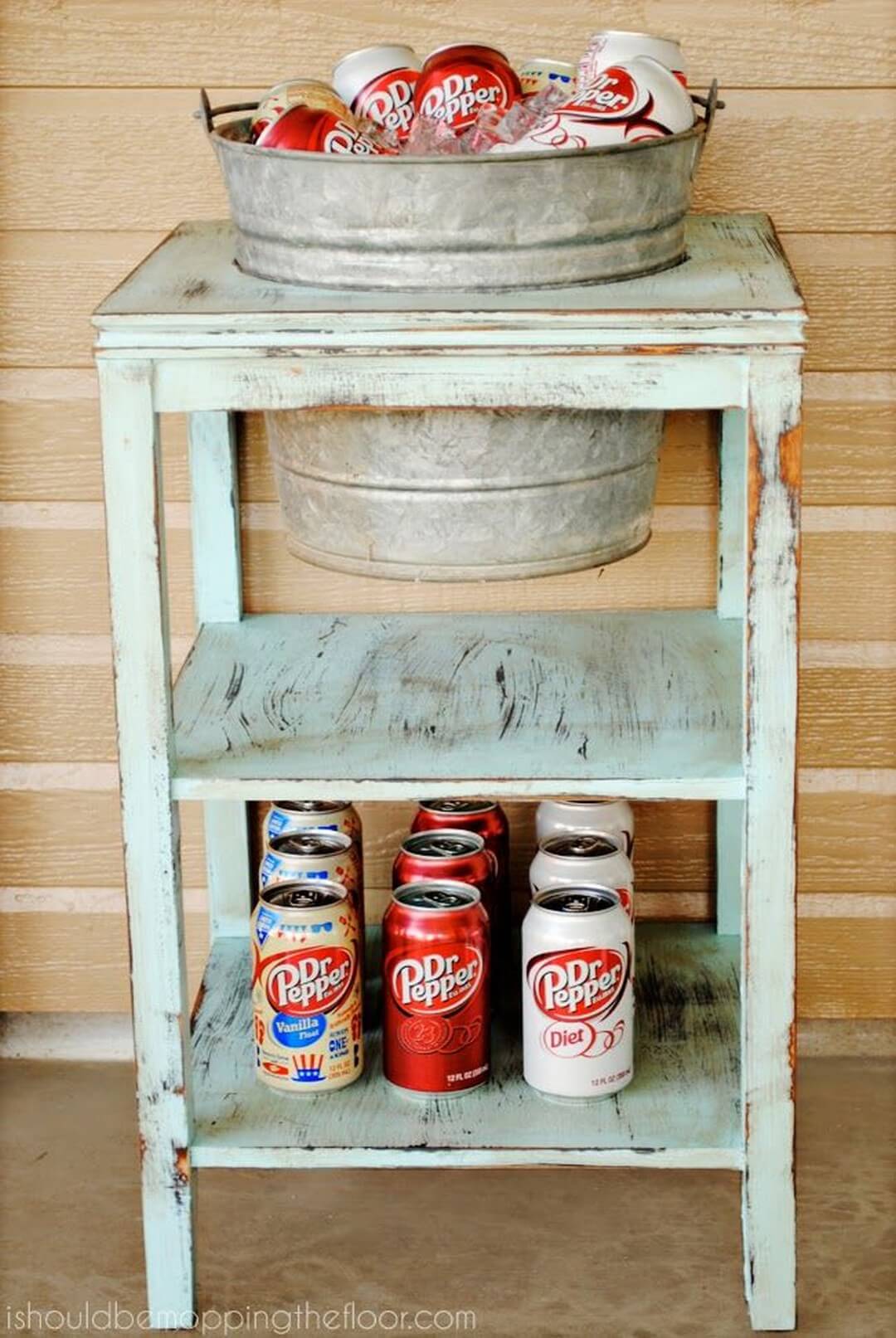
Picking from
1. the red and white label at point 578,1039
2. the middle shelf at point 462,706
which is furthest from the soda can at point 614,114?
the red and white label at point 578,1039

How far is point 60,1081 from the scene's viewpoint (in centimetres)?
196

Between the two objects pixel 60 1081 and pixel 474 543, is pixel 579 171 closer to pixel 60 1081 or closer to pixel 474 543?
pixel 474 543

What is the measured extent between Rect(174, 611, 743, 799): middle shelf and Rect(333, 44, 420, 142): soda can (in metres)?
0.48

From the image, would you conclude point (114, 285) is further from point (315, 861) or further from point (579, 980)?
point (579, 980)

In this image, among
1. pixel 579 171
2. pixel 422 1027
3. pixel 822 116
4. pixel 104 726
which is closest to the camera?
pixel 579 171

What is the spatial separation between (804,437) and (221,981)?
802 millimetres

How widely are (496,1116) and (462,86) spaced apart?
0.86m

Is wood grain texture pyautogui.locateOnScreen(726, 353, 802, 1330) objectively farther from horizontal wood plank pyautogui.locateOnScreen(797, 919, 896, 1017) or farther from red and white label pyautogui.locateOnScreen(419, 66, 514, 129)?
horizontal wood plank pyautogui.locateOnScreen(797, 919, 896, 1017)

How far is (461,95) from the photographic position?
1410 mm

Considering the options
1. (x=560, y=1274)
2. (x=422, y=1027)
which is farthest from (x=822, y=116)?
(x=560, y=1274)

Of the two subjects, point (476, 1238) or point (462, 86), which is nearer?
point (462, 86)

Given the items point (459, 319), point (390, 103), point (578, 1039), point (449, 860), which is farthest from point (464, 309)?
point (578, 1039)

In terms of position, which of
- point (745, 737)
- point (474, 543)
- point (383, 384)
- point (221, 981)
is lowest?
point (221, 981)

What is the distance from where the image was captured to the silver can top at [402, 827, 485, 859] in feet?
5.27
